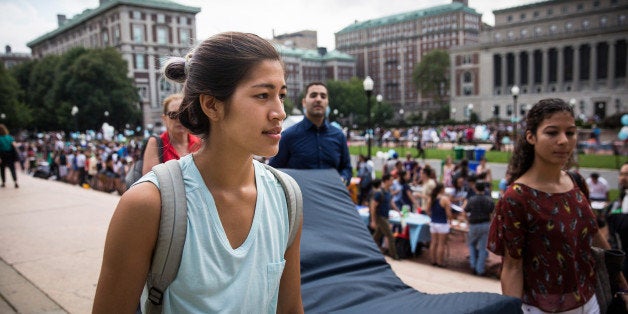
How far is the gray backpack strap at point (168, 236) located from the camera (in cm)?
124

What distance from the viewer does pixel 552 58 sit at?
253ft

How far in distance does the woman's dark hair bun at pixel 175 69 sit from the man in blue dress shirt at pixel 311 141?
3.42 meters

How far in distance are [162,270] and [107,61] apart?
59.7 metres

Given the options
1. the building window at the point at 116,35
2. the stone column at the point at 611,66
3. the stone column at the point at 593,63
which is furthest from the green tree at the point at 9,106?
the stone column at the point at 611,66

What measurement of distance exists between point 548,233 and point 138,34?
71.9 m

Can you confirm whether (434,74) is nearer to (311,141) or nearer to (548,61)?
(548,61)

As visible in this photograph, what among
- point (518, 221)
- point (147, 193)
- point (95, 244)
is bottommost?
point (95, 244)

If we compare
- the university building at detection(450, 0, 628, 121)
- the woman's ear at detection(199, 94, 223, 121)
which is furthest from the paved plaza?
the university building at detection(450, 0, 628, 121)

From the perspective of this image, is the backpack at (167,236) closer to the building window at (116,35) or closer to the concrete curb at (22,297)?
the concrete curb at (22,297)

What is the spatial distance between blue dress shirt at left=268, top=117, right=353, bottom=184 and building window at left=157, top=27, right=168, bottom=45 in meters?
68.2

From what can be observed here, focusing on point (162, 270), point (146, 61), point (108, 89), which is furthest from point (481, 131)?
point (146, 61)

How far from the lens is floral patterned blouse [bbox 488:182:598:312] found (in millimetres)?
2400

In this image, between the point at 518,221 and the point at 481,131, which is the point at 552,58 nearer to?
the point at 481,131

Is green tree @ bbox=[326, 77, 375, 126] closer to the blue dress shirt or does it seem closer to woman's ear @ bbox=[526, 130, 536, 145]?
the blue dress shirt
